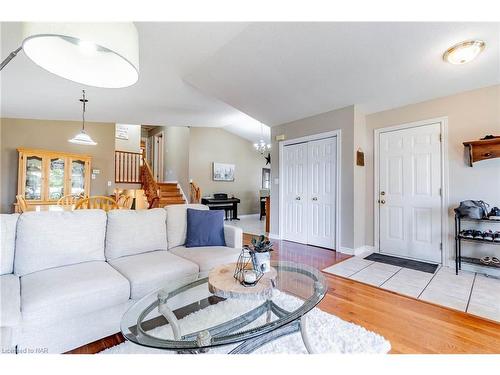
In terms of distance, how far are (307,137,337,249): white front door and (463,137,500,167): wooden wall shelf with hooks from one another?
1637mm

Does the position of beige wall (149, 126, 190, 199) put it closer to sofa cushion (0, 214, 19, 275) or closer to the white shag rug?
sofa cushion (0, 214, 19, 275)

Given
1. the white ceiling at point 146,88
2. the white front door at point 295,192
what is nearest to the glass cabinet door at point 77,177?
the white ceiling at point 146,88

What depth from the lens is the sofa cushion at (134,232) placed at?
202 cm

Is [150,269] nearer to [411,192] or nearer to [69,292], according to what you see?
[69,292]

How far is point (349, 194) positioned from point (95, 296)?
3367mm

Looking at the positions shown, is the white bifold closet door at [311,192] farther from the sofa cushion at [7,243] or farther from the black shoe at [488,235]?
the sofa cushion at [7,243]

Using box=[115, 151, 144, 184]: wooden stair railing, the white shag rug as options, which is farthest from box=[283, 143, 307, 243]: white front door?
box=[115, 151, 144, 184]: wooden stair railing

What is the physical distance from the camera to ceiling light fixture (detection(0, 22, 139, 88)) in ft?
3.15

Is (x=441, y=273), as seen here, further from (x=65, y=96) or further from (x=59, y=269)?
(x=65, y=96)

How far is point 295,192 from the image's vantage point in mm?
4477

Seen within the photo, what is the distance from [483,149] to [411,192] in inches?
36.1

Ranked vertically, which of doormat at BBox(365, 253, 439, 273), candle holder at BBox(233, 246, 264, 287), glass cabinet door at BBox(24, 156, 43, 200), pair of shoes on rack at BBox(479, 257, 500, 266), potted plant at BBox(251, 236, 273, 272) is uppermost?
glass cabinet door at BBox(24, 156, 43, 200)

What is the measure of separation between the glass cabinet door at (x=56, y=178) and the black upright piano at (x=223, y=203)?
3.46 m
